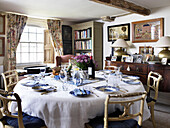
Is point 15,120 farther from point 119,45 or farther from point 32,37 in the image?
point 32,37

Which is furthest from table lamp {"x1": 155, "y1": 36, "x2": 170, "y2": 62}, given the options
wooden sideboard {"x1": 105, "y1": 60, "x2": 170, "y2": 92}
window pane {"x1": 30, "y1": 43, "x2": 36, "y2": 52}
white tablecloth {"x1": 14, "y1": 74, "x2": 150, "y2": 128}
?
window pane {"x1": 30, "y1": 43, "x2": 36, "y2": 52}

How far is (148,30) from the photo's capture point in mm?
4281

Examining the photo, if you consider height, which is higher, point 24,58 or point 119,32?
point 119,32

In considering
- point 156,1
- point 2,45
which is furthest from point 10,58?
point 156,1

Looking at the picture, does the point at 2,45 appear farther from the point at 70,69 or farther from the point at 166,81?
the point at 166,81

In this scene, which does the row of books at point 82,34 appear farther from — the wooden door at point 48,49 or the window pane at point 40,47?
the window pane at point 40,47

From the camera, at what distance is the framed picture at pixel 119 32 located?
477 cm

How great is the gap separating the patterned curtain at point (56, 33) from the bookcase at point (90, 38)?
2.09 ft

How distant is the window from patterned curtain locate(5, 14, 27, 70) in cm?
54

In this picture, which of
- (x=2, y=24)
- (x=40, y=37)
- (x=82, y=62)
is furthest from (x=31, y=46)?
(x=82, y=62)

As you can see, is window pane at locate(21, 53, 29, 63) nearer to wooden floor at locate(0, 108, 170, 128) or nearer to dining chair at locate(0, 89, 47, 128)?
dining chair at locate(0, 89, 47, 128)

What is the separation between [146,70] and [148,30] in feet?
4.02

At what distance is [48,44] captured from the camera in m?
5.81

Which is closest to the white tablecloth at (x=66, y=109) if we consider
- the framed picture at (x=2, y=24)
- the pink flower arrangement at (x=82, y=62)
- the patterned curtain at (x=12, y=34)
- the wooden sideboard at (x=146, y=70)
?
the pink flower arrangement at (x=82, y=62)
